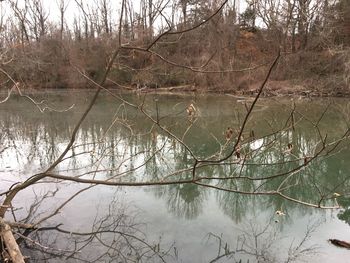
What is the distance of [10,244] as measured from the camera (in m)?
3.31

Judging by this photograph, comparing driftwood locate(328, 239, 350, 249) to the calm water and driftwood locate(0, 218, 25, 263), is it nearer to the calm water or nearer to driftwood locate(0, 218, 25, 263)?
the calm water

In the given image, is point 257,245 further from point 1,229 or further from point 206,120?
point 206,120

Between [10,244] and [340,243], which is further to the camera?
[340,243]

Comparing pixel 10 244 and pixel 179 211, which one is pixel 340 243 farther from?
pixel 10 244

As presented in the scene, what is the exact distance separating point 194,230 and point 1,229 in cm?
220

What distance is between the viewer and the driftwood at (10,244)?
316 centimetres

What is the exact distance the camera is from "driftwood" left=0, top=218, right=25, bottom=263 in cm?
316

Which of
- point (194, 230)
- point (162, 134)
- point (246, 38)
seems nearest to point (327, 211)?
point (194, 230)

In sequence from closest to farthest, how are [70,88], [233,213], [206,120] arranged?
[233,213]
[206,120]
[70,88]

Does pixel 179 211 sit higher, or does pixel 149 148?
pixel 149 148

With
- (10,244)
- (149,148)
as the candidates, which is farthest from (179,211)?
(10,244)

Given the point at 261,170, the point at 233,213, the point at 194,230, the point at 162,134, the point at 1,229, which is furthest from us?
the point at 162,134

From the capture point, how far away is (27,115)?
14.2 metres

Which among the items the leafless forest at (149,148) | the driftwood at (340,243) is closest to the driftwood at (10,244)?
the leafless forest at (149,148)
